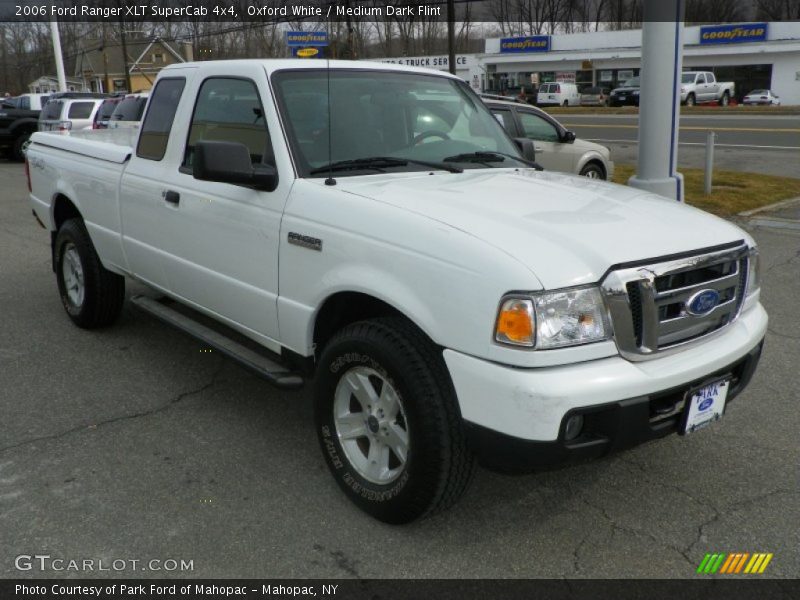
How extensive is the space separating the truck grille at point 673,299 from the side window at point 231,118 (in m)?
1.82

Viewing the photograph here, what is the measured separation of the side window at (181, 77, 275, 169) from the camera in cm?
372

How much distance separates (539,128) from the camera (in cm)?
1135

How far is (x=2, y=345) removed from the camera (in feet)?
17.9

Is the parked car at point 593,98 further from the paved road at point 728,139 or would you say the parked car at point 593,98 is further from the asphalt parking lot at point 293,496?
the asphalt parking lot at point 293,496

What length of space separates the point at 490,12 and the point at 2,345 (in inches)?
3294

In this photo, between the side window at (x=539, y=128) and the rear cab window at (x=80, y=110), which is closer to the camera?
the side window at (x=539, y=128)

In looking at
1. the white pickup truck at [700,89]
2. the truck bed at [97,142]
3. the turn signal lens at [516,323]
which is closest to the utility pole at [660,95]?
the truck bed at [97,142]

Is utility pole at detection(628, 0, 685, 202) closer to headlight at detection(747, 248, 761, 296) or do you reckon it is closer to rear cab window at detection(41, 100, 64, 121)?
headlight at detection(747, 248, 761, 296)

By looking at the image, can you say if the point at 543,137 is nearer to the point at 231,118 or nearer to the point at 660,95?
the point at 660,95

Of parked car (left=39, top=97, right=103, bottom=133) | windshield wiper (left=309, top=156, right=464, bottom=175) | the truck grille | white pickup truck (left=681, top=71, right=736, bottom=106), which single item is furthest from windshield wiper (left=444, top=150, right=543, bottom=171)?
white pickup truck (left=681, top=71, right=736, bottom=106)

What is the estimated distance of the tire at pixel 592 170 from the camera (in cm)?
1180

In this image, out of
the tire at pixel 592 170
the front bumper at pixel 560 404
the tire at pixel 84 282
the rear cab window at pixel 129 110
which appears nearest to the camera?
the front bumper at pixel 560 404

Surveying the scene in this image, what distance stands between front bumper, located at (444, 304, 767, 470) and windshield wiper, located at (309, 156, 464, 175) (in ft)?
4.11
